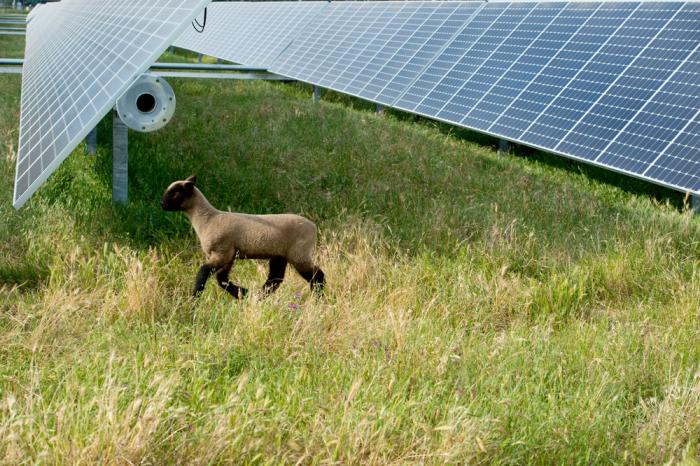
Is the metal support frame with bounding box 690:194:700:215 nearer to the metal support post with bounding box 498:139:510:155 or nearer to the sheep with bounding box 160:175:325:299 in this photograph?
the metal support post with bounding box 498:139:510:155

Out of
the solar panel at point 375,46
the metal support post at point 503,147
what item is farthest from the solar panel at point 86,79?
the metal support post at point 503,147

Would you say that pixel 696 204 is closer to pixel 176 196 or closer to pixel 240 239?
pixel 240 239

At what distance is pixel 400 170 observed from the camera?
8.68 metres

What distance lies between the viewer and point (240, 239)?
4.59m

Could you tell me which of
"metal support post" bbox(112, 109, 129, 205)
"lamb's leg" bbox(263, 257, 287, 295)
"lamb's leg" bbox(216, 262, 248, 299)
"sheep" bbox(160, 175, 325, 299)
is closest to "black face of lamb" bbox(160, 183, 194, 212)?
"sheep" bbox(160, 175, 325, 299)

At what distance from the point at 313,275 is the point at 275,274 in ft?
0.81

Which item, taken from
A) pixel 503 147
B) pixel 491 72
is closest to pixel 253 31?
pixel 491 72

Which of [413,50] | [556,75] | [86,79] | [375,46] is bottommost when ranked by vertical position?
[375,46]

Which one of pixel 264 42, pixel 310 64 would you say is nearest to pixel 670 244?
pixel 310 64

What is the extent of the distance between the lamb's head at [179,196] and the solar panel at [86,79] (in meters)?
0.77

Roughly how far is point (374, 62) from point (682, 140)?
7.33m

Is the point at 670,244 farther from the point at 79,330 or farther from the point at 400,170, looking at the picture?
the point at 79,330

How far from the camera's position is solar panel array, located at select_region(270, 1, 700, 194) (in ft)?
27.0

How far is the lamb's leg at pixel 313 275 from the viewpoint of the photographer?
471 centimetres
